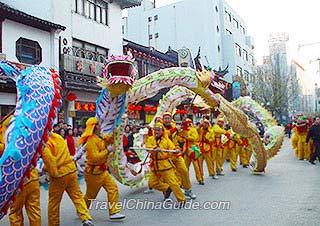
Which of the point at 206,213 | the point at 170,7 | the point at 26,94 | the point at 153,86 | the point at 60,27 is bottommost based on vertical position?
the point at 206,213

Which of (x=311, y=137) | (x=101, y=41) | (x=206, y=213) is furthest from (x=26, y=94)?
(x=101, y=41)

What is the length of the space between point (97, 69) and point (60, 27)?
2471 millimetres

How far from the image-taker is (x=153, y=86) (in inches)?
273

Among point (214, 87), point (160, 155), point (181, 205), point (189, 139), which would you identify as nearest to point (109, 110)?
point (160, 155)

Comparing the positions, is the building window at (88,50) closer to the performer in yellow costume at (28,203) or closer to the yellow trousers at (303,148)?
the yellow trousers at (303,148)

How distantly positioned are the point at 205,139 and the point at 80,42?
29.8 feet

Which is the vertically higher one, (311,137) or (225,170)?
(311,137)

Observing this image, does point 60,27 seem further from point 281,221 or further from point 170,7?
point 170,7

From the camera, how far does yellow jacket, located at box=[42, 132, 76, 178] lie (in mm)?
4203

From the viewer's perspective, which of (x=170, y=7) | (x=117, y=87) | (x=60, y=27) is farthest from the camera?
(x=170, y=7)

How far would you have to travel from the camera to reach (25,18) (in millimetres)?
12250

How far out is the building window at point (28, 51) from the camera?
40.5 feet

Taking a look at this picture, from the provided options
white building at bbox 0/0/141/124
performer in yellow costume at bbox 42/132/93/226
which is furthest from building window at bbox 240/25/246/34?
performer in yellow costume at bbox 42/132/93/226

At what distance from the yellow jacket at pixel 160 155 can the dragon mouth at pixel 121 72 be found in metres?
1.23
